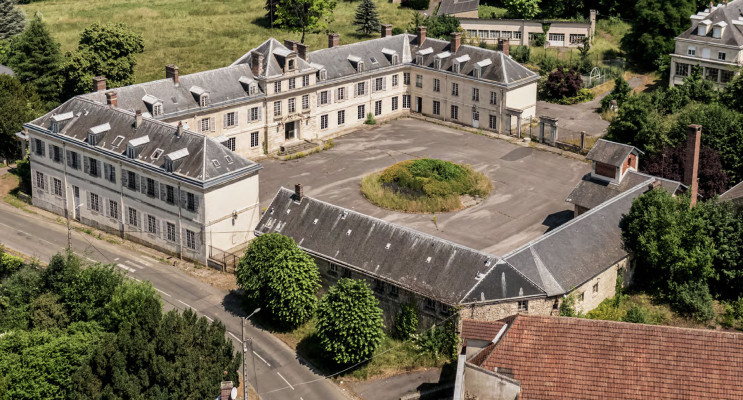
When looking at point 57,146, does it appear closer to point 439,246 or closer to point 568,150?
point 439,246

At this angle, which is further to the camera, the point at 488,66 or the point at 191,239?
the point at 488,66

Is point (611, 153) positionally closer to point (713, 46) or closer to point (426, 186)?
point (426, 186)

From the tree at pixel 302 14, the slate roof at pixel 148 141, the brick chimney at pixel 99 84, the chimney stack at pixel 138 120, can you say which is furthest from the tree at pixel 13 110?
the tree at pixel 302 14

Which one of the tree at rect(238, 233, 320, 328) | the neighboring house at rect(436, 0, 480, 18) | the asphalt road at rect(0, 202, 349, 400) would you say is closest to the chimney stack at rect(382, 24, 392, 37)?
the neighboring house at rect(436, 0, 480, 18)

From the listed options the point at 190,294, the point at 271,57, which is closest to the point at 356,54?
the point at 271,57

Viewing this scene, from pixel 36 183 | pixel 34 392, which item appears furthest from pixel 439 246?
pixel 36 183

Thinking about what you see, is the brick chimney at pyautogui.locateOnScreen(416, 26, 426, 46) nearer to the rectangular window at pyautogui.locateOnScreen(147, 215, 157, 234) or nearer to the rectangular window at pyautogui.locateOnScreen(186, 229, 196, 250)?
the rectangular window at pyautogui.locateOnScreen(147, 215, 157, 234)
